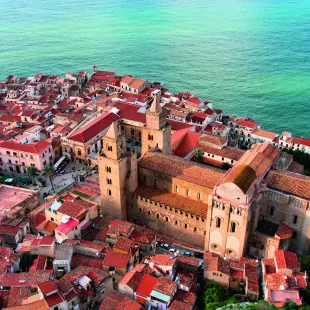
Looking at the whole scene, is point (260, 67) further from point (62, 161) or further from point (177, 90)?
point (62, 161)

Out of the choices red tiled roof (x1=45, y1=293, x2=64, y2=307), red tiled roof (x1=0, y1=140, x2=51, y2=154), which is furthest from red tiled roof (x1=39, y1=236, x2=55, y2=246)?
red tiled roof (x1=0, y1=140, x2=51, y2=154)

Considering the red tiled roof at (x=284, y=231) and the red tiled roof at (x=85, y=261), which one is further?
the red tiled roof at (x=284, y=231)

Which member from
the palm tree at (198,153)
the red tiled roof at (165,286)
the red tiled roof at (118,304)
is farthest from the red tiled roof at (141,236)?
the palm tree at (198,153)

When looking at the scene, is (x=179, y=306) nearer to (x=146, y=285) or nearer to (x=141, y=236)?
(x=146, y=285)

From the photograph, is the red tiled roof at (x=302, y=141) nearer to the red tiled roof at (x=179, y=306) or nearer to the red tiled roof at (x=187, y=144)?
the red tiled roof at (x=187, y=144)

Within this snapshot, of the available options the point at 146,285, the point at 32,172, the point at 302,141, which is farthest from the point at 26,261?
the point at 302,141

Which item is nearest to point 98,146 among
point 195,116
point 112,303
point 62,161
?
point 62,161
